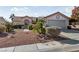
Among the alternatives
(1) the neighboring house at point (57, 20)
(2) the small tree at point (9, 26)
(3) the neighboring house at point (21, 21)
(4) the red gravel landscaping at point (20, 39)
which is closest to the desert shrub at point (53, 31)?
(1) the neighboring house at point (57, 20)

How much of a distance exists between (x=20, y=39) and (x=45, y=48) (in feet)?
2.00

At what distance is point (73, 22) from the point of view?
16.4 ft

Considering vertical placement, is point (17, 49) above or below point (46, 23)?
below

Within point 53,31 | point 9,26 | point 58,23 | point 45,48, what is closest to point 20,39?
point 9,26

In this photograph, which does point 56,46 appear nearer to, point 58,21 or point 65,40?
point 65,40

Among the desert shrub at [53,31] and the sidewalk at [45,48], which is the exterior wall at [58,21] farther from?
the sidewalk at [45,48]

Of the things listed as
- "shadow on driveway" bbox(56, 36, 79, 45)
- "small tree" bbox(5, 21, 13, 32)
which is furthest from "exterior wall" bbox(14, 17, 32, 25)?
"shadow on driveway" bbox(56, 36, 79, 45)

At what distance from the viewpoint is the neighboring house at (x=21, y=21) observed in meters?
4.92

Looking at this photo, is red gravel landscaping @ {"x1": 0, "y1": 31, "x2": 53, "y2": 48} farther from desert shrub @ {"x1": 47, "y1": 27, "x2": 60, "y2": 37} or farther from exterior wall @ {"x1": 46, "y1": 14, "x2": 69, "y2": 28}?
exterior wall @ {"x1": 46, "y1": 14, "x2": 69, "y2": 28}
